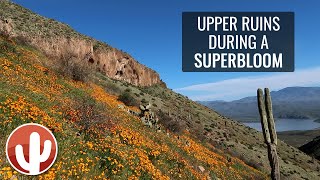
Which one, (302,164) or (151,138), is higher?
(151,138)

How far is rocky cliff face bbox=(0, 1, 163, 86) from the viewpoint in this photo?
41.4 meters

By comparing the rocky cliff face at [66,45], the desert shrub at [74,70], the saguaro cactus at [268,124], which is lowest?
the saguaro cactus at [268,124]

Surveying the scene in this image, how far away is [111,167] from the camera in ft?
37.4

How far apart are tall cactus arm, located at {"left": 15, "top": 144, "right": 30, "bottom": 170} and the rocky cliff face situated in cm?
2870

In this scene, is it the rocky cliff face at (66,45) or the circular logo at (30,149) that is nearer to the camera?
the circular logo at (30,149)

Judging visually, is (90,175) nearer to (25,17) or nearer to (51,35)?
(51,35)

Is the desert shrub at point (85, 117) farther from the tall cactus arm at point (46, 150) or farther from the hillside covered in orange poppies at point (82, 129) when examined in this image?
the tall cactus arm at point (46, 150)

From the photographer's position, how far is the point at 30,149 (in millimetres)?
6371

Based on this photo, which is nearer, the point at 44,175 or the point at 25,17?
the point at 44,175

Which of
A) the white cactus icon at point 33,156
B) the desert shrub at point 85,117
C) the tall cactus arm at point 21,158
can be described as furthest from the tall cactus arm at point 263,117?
the tall cactus arm at point 21,158

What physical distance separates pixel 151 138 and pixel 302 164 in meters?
42.6

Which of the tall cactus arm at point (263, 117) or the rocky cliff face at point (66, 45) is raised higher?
the rocky cliff face at point (66, 45)

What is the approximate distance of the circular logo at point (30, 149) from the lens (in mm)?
6406

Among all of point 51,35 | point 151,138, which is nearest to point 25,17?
point 51,35
